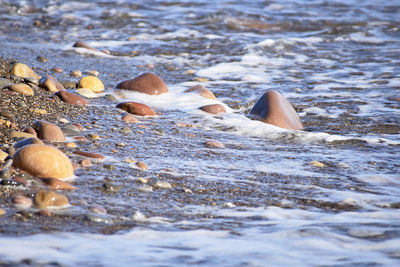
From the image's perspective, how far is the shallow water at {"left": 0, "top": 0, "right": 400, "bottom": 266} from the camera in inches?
74.9

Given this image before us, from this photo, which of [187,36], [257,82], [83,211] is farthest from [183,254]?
[187,36]

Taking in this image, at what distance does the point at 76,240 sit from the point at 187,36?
644cm

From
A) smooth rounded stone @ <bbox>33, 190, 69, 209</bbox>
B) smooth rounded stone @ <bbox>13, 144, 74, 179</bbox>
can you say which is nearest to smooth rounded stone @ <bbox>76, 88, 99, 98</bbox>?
smooth rounded stone @ <bbox>13, 144, 74, 179</bbox>

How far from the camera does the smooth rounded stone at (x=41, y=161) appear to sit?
238 cm

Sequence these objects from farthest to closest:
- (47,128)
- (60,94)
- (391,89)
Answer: (391,89) → (60,94) → (47,128)

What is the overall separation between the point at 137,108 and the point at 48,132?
105 centimetres

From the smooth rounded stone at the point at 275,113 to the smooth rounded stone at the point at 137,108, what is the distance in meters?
0.80

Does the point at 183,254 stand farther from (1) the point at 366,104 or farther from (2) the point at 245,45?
(2) the point at 245,45

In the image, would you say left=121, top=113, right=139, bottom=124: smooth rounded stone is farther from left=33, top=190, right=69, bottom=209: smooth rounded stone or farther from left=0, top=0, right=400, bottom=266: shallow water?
left=33, top=190, right=69, bottom=209: smooth rounded stone

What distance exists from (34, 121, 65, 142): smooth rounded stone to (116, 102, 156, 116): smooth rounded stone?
97 cm

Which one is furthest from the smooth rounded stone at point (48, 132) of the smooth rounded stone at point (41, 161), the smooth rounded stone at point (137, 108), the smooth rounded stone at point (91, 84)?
the smooth rounded stone at point (91, 84)

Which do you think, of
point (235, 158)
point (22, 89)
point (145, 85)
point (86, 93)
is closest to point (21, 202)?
point (235, 158)

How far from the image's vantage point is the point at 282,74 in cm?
587

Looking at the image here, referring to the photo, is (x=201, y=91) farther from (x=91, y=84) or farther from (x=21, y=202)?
(x=21, y=202)
